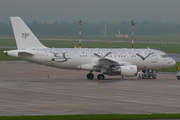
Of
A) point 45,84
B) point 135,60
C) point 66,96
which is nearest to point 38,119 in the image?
point 66,96

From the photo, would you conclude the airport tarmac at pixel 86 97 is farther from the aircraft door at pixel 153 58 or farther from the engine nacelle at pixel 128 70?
the aircraft door at pixel 153 58

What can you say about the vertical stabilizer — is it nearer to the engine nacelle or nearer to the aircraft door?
the engine nacelle

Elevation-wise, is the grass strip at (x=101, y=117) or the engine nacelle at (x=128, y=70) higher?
the engine nacelle at (x=128, y=70)

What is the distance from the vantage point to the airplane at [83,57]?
39.9 metres

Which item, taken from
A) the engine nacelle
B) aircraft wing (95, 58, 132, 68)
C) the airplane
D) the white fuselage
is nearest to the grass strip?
the engine nacelle

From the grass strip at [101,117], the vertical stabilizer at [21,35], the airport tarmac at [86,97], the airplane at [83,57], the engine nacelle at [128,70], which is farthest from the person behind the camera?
the vertical stabilizer at [21,35]

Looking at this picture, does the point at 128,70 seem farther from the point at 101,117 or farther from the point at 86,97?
the point at 101,117

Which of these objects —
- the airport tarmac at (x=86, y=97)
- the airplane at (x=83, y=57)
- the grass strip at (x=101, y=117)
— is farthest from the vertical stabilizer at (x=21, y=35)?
the grass strip at (x=101, y=117)

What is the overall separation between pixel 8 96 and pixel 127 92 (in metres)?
11.1

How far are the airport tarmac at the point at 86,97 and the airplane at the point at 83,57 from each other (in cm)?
327

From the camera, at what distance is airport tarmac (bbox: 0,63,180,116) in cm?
2256

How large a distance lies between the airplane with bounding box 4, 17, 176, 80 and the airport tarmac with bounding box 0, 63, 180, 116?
3270mm

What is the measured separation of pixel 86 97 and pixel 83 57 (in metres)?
13.5

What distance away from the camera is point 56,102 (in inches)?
1003
